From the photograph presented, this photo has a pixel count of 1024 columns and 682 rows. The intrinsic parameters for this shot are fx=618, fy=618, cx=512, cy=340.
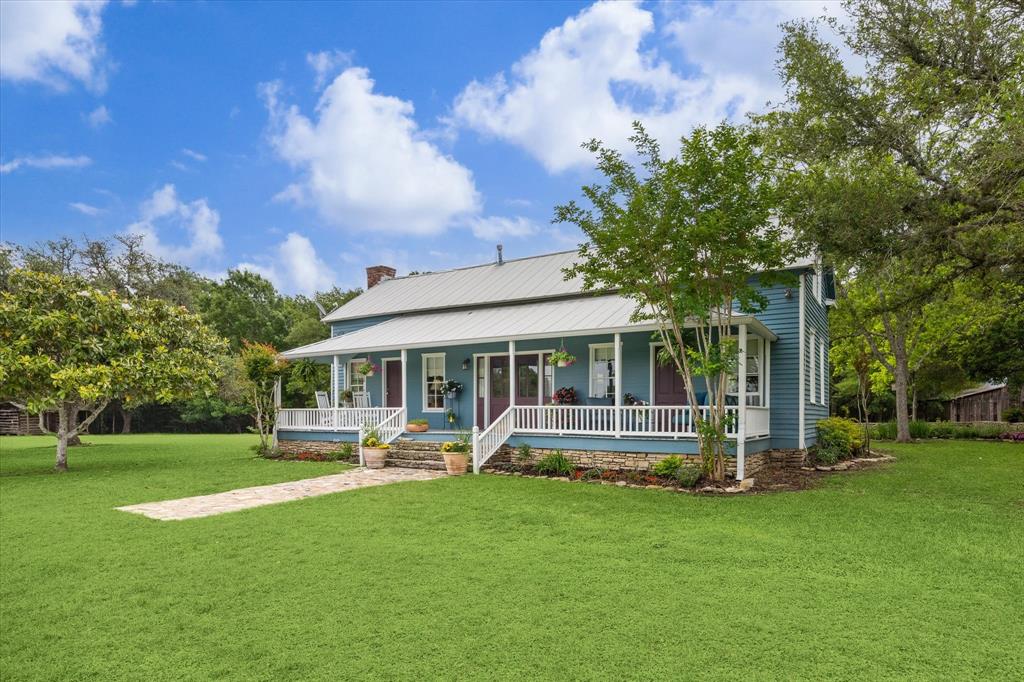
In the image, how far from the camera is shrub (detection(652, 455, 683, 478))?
10883 millimetres

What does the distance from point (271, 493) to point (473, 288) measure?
9804 mm

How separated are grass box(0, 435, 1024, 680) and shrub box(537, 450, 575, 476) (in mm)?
2618

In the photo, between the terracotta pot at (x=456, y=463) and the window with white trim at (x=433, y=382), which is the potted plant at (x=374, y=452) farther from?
the window with white trim at (x=433, y=382)

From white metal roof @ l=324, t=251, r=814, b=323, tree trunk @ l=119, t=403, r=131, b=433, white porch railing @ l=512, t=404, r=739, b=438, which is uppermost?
white metal roof @ l=324, t=251, r=814, b=323

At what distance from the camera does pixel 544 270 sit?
17906 millimetres

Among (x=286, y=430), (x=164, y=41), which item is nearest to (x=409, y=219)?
(x=164, y=41)

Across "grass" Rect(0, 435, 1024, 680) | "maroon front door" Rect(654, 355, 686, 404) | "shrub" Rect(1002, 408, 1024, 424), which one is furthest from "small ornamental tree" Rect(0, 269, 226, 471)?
"shrub" Rect(1002, 408, 1024, 424)

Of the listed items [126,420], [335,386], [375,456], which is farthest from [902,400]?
[126,420]

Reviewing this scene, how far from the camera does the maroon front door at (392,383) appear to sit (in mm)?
17750

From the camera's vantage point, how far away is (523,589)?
506 centimetres

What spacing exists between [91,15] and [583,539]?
Result: 17.8m

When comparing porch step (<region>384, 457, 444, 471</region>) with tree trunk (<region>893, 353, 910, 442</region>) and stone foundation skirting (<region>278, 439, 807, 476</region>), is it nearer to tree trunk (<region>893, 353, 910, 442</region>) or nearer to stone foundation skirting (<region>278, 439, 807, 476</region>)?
stone foundation skirting (<region>278, 439, 807, 476</region>)

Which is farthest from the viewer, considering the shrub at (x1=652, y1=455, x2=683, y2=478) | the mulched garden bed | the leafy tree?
the leafy tree

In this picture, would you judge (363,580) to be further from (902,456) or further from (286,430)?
(902,456)
